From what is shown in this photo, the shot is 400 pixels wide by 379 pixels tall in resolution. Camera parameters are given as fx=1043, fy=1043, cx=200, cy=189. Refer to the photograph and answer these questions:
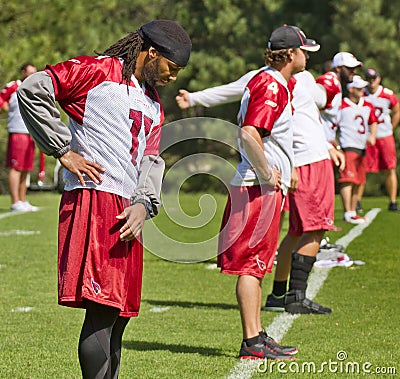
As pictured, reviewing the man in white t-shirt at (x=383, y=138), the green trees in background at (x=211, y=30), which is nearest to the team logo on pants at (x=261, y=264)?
the man in white t-shirt at (x=383, y=138)

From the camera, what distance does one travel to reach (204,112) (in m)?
38.5

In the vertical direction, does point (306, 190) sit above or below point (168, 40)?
below

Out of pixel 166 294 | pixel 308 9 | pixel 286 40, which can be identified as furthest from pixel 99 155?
pixel 308 9

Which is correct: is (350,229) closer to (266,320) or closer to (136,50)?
(266,320)

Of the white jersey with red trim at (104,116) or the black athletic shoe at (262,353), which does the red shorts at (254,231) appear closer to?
the black athletic shoe at (262,353)

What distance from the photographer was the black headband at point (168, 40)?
4527 millimetres

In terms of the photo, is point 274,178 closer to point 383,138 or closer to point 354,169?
point 354,169

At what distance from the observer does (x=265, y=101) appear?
6.26m

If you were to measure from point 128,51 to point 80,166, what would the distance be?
1.88ft

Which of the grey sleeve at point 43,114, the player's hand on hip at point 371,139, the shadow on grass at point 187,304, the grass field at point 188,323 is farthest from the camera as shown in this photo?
the player's hand on hip at point 371,139

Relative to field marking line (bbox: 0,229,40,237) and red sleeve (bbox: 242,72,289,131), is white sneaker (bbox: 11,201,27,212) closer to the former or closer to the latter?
field marking line (bbox: 0,229,40,237)

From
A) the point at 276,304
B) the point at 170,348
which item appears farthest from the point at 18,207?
the point at 170,348

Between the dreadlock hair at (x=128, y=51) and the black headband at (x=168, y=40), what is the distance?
43 mm

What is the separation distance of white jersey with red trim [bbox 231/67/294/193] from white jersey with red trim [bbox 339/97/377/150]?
33.7 feet
